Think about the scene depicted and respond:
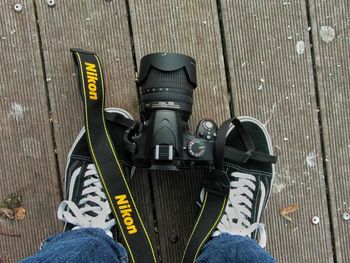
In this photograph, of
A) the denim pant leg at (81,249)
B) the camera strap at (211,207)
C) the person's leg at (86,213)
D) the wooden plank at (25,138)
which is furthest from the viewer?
the wooden plank at (25,138)

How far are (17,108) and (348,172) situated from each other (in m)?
1.12

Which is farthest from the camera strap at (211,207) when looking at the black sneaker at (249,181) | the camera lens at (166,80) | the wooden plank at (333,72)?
the wooden plank at (333,72)

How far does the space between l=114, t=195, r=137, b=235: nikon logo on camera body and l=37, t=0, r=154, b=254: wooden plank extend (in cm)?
9

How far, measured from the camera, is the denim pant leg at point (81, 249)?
3.59 ft

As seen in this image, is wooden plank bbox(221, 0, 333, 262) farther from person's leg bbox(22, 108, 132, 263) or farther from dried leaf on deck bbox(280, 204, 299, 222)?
person's leg bbox(22, 108, 132, 263)

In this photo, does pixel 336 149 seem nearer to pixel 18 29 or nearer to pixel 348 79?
pixel 348 79

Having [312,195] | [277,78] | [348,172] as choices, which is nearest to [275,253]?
[312,195]

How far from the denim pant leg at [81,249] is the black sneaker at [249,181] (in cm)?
33

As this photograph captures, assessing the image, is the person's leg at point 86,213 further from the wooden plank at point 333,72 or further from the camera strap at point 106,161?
the wooden plank at point 333,72

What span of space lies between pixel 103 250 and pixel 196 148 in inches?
15.0

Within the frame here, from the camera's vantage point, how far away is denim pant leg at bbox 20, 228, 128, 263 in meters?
1.10

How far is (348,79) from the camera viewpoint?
148 centimetres

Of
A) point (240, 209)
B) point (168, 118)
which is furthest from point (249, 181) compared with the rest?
point (168, 118)

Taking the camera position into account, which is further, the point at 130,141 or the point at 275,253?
the point at 275,253
